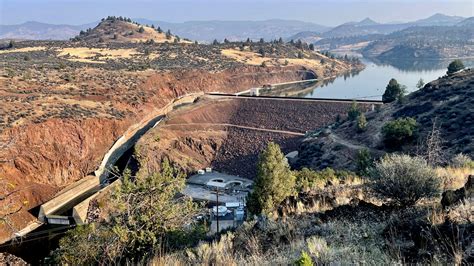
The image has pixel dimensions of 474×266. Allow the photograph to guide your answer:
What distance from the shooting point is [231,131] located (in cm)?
4891

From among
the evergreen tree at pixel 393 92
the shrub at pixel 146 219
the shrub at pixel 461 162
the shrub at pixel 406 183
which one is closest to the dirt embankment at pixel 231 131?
the evergreen tree at pixel 393 92

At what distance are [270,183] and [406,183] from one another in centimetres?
1138

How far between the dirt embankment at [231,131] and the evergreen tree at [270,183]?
19736 millimetres

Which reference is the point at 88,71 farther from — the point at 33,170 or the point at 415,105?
the point at 415,105

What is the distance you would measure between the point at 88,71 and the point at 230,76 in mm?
25847

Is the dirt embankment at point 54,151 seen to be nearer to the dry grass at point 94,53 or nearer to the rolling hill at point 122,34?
the dry grass at point 94,53

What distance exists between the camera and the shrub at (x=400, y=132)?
2992 cm

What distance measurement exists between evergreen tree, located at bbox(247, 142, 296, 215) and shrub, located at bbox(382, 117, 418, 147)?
14.1 m

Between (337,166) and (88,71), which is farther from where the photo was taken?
(88,71)

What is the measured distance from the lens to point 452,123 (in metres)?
30.3

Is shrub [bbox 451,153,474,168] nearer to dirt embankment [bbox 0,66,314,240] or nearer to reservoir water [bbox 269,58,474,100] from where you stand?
dirt embankment [bbox 0,66,314,240]

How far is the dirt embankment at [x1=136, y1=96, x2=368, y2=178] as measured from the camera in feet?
134

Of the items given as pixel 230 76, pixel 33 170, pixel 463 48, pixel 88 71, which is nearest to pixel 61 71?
pixel 88 71

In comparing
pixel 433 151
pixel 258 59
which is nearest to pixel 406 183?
pixel 433 151
